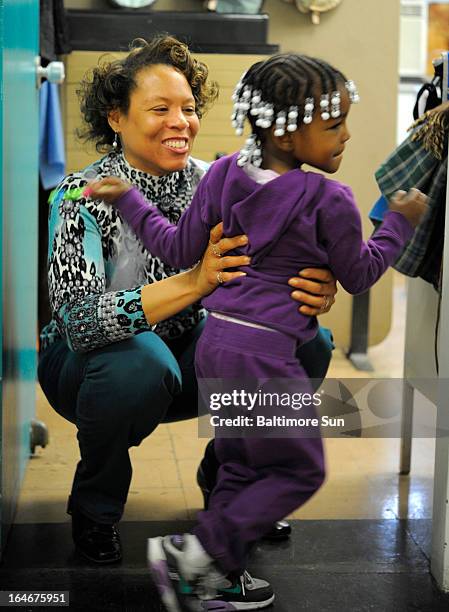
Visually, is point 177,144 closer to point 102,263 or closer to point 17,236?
point 102,263

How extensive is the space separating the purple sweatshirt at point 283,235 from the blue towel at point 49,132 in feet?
5.22

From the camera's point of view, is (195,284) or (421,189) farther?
(421,189)

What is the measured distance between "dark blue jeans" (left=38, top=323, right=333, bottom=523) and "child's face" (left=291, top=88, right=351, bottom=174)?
1.62 feet

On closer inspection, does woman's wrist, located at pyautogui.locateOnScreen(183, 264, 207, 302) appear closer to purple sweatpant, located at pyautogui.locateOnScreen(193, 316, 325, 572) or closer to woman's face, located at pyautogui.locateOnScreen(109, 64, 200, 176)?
purple sweatpant, located at pyautogui.locateOnScreen(193, 316, 325, 572)

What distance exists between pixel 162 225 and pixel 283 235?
24 centimetres

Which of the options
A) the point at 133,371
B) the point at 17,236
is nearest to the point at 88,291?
the point at 133,371

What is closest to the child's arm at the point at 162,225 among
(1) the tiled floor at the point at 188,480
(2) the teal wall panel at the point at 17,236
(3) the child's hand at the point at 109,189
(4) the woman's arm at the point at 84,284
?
(3) the child's hand at the point at 109,189

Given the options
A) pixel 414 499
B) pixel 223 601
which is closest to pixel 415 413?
pixel 414 499

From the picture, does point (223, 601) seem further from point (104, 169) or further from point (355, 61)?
point (355, 61)

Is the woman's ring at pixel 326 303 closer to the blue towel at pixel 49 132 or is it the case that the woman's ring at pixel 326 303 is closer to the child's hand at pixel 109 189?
the child's hand at pixel 109 189

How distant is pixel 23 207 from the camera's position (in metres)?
2.06

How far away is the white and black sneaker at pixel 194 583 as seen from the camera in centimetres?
147

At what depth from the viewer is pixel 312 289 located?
1.47 meters

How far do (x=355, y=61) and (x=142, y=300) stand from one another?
2.19 m
